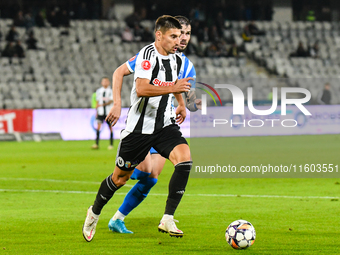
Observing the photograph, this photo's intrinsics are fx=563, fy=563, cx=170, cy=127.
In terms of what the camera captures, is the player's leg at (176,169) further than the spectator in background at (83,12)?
No

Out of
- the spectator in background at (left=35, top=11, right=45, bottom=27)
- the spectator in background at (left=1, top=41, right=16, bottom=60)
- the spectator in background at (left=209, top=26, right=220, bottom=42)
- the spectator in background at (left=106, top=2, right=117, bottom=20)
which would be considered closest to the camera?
the spectator in background at (left=1, top=41, right=16, bottom=60)

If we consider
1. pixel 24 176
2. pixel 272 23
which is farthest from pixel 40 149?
pixel 272 23

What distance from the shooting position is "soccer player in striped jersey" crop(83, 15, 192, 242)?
16.4ft

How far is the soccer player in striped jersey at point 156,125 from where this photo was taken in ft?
16.4

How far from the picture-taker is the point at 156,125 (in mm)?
5180

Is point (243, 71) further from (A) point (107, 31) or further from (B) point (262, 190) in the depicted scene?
(B) point (262, 190)

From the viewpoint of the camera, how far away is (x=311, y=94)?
25266 mm

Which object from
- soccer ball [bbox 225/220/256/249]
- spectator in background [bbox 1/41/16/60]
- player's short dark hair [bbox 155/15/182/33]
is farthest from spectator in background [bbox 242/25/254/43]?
soccer ball [bbox 225/220/256/249]

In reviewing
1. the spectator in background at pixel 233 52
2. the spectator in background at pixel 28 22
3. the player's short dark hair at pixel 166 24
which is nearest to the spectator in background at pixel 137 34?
the spectator in background at pixel 233 52

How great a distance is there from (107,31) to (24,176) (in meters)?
18.1

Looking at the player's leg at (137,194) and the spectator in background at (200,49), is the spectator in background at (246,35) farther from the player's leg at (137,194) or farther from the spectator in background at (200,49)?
the player's leg at (137,194)

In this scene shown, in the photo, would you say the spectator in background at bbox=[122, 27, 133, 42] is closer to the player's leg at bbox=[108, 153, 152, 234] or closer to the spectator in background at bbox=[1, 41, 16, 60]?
the spectator in background at bbox=[1, 41, 16, 60]

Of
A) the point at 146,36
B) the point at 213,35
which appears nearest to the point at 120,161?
the point at 146,36

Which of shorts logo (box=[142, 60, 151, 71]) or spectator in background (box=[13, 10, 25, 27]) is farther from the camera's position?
spectator in background (box=[13, 10, 25, 27])
